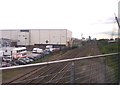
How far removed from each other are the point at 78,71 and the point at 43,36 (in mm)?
11721

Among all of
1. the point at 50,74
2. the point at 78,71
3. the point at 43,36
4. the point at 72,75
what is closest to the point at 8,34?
the point at 43,36

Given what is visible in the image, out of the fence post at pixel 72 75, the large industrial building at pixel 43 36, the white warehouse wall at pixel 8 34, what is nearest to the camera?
the fence post at pixel 72 75

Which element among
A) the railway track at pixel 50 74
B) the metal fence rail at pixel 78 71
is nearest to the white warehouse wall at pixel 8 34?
the metal fence rail at pixel 78 71

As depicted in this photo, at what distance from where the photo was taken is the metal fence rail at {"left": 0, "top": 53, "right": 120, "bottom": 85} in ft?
6.57

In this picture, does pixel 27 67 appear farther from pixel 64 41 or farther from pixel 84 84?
pixel 64 41

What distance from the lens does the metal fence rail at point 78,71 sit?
6.57 ft

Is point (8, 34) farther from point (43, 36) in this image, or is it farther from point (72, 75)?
point (72, 75)

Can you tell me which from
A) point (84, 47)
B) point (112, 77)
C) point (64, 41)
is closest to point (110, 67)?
point (112, 77)

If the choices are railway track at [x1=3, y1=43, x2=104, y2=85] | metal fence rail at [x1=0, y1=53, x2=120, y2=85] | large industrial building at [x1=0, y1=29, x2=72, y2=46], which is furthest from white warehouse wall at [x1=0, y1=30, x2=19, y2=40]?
railway track at [x1=3, y1=43, x2=104, y2=85]

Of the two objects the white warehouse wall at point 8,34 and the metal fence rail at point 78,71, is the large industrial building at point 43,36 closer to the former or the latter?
the white warehouse wall at point 8,34

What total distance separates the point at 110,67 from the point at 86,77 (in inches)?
26.8

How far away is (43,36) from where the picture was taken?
14070 millimetres

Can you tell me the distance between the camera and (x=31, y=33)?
13.3m

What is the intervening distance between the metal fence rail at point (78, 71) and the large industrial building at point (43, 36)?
336 inches
